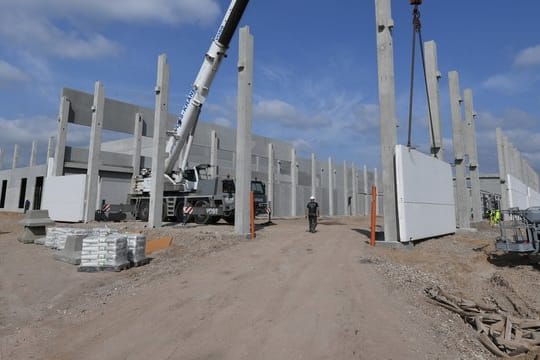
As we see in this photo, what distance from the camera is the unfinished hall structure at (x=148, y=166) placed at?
22.5 m

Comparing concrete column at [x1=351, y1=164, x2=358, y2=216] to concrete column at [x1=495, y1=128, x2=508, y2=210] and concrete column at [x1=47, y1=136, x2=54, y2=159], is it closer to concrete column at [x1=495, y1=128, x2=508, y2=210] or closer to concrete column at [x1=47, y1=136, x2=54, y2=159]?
concrete column at [x1=495, y1=128, x2=508, y2=210]

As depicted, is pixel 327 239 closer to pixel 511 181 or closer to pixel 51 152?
pixel 511 181

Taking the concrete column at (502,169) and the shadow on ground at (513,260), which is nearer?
the shadow on ground at (513,260)

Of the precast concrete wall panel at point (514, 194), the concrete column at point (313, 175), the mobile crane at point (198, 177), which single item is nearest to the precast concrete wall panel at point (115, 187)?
the mobile crane at point (198, 177)

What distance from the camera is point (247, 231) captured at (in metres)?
12.4

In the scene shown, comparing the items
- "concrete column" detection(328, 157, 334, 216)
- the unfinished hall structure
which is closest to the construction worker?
the unfinished hall structure

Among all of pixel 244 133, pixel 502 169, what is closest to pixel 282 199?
pixel 502 169

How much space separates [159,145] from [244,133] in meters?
4.76

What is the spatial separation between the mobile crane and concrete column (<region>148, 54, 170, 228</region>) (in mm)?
2195

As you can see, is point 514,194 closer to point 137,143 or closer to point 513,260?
point 513,260

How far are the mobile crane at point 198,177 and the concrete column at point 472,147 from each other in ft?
40.3

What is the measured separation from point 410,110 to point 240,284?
303 inches

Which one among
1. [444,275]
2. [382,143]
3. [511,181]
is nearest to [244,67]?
[382,143]

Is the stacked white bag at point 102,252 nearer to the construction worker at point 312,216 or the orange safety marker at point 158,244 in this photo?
the orange safety marker at point 158,244
